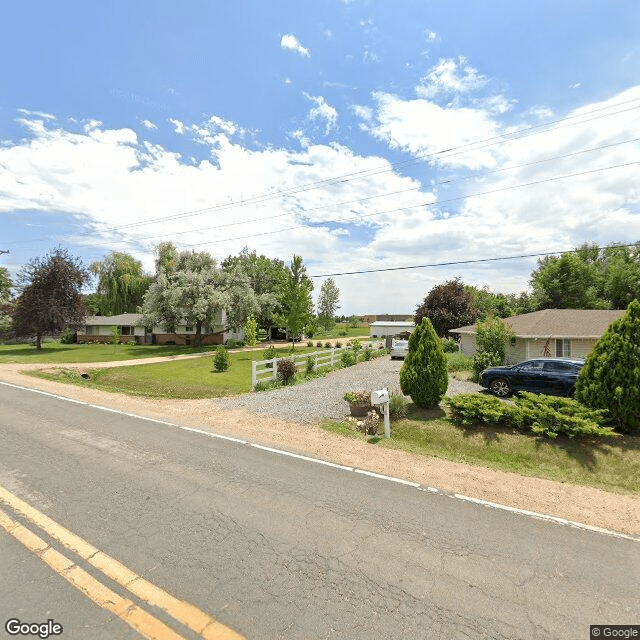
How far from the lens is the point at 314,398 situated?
13.1 metres

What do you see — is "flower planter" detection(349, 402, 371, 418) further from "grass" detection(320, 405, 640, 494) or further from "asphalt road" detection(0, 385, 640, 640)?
"asphalt road" detection(0, 385, 640, 640)

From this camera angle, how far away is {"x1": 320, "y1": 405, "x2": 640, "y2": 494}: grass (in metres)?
6.98

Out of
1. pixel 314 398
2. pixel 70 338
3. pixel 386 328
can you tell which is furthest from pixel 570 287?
pixel 70 338

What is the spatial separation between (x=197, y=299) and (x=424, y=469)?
32546 millimetres

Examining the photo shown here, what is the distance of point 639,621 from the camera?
3.28 metres

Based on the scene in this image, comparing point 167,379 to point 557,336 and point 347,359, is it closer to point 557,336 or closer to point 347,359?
point 347,359

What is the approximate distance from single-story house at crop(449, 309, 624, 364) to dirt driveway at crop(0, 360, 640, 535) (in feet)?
47.2

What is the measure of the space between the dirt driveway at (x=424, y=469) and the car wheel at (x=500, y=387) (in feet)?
25.6

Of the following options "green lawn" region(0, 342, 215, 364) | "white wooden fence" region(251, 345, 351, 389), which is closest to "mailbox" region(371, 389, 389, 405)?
"white wooden fence" region(251, 345, 351, 389)

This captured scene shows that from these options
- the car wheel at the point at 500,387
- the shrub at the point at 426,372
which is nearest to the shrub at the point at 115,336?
the shrub at the point at 426,372

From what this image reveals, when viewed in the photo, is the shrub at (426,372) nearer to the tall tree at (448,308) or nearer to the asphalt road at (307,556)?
the asphalt road at (307,556)

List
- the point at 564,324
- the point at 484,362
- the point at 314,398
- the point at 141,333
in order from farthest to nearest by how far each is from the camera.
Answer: the point at 141,333, the point at 564,324, the point at 484,362, the point at 314,398

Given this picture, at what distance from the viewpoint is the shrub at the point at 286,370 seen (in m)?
16.8

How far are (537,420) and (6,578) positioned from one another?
30.4ft
